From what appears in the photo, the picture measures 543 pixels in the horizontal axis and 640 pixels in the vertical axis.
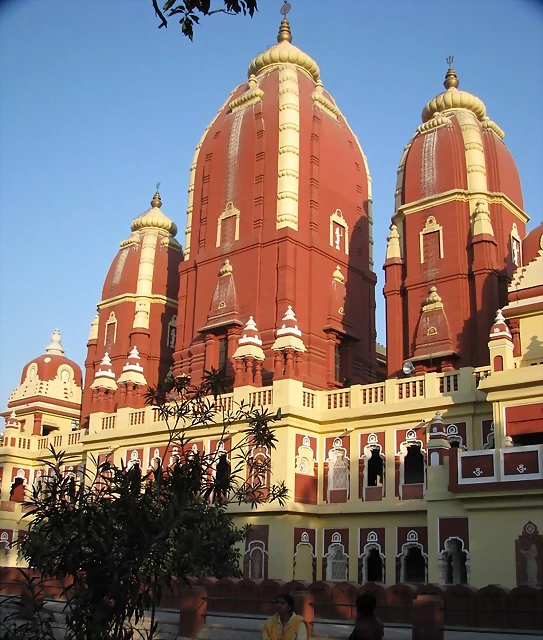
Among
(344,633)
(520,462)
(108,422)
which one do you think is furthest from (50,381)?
(344,633)

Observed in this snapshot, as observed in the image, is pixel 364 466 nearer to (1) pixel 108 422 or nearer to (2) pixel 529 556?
(2) pixel 529 556

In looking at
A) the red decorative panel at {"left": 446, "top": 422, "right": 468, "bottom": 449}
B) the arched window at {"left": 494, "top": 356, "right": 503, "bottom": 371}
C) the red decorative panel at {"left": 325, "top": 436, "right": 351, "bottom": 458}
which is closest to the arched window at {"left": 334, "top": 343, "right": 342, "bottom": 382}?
the red decorative panel at {"left": 325, "top": 436, "right": 351, "bottom": 458}

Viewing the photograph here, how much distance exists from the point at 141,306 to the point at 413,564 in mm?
18015

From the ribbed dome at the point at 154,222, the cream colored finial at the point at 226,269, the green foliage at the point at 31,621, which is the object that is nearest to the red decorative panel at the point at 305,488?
the cream colored finial at the point at 226,269

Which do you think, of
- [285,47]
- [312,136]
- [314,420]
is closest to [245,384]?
[314,420]

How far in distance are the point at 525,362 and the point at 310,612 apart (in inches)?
432

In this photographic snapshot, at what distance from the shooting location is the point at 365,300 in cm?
3070

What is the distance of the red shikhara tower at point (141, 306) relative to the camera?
3462 centimetres

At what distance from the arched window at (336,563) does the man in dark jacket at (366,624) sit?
15350 mm

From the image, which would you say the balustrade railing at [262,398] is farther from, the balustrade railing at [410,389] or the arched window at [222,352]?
the arched window at [222,352]

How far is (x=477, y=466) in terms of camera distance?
60.0 feet

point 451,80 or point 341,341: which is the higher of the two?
point 451,80

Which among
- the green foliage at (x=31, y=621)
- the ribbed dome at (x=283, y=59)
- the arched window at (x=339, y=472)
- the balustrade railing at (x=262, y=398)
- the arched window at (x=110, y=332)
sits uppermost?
the ribbed dome at (x=283, y=59)

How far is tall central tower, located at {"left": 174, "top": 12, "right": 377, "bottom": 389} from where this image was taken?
2738 centimetres
